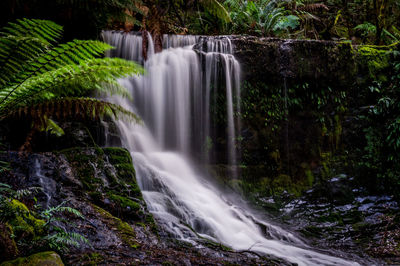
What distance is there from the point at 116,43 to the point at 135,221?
446 centimetres

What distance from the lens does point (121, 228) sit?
2.49 m

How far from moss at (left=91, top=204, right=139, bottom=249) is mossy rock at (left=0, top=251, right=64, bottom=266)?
2.25 ft

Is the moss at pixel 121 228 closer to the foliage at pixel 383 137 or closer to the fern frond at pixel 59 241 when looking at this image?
the fern frond at pixel 59 241

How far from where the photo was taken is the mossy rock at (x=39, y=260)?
160 cm

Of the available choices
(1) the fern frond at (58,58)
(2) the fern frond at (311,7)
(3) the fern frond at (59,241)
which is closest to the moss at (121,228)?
(3) the fern frond at (59,241)

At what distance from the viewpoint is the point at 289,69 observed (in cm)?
614

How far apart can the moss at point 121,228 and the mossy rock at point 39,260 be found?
2.25 feet

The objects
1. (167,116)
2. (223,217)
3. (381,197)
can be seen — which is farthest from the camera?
(167,116)

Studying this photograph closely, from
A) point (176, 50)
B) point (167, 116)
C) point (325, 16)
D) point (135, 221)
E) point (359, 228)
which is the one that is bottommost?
point (359, 228)

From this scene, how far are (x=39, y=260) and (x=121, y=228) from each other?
0.89 meters

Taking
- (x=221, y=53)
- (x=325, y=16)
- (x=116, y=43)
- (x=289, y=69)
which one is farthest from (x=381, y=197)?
(x=325, y=16)

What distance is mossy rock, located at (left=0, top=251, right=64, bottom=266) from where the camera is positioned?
5.24ft

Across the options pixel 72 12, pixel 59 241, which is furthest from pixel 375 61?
pixel 59 241

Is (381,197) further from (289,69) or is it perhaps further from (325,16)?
(325,16)
